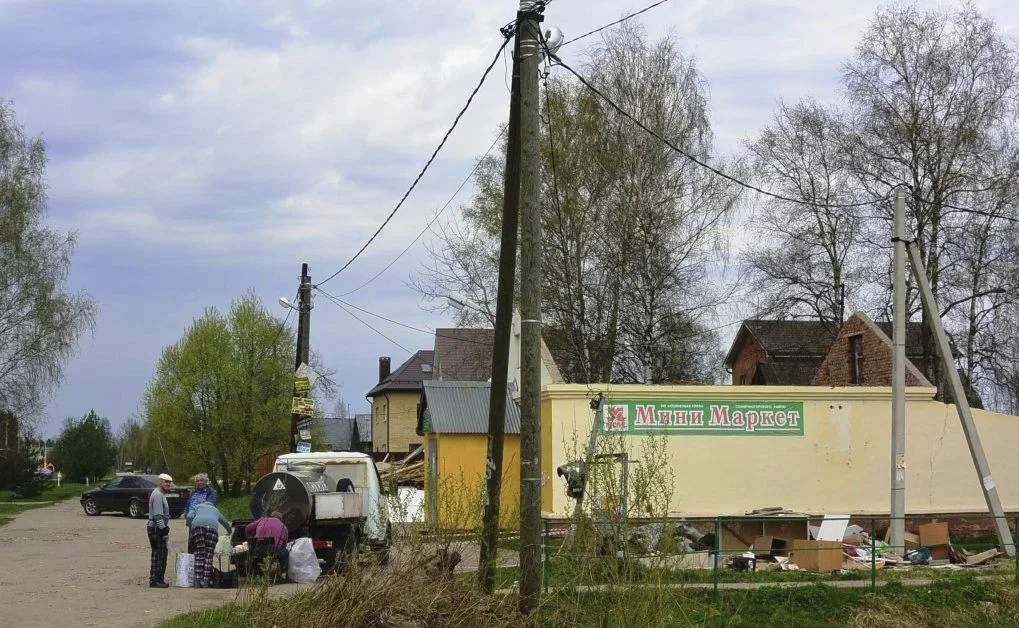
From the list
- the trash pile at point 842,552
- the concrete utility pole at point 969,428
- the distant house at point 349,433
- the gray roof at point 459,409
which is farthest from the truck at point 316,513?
the distant house at point 349,433

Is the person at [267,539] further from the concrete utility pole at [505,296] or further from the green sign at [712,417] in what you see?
the green sign at [712,417]

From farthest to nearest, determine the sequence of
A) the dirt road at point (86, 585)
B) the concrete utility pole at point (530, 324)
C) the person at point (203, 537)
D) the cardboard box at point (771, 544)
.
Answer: the cardboard box at point (771, 544), the person at point (203, 537), the dirt road at point (86, 585), the concrete utility pole at point (530, 324)

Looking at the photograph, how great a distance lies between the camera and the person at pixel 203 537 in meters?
15.9

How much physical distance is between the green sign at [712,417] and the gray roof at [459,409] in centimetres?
500

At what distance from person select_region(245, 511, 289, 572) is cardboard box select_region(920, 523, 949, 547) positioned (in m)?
12.0

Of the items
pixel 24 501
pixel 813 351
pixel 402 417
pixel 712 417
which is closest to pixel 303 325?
pixel 712 417

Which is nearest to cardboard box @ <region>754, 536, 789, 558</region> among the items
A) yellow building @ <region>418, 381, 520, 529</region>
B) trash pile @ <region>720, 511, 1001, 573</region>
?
trash pile @ <region>720, 511, 1001, 573</region>

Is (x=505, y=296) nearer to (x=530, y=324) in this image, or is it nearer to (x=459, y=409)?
(x=530, y=324)

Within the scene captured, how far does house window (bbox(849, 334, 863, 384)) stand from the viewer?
1126 inches

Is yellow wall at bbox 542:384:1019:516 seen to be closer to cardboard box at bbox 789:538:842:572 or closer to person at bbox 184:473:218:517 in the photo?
cardboard box at bbox 789:538:842:572

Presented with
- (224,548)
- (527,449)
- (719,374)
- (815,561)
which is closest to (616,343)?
(719,374)

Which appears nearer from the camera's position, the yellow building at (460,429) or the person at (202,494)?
the person at (202,494)

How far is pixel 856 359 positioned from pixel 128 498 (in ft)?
86.5

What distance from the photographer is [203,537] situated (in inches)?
625
